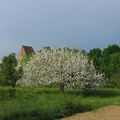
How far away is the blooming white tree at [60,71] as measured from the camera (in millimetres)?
43250

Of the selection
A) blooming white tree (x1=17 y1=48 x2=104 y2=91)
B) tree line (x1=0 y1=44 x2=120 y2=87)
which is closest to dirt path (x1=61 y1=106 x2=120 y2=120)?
tree line (x1=0 y1=44 x2=120 y2=87)

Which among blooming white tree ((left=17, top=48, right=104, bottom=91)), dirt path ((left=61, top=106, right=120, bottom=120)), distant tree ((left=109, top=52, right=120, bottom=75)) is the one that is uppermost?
distant tree ((left=109, top=52, right=120, bottom=75))

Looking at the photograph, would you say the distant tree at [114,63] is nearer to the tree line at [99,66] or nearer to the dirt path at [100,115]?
the tree line at [99,66]

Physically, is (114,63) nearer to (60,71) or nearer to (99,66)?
(99,66)

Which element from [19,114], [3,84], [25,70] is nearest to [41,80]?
[25,70]

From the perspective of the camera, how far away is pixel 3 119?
1695 cm

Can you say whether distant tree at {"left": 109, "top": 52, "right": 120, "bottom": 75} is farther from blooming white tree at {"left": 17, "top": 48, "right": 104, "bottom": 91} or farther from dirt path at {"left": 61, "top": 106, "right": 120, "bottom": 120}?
dirt path at {"left": 61, "top": 106, "right": 120, "bottom": 120}

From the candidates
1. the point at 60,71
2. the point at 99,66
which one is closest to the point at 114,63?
the point at 99,66

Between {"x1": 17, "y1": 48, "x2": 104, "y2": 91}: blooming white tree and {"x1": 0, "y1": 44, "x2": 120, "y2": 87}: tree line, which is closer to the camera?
{"x1": 0, "y1": 44, "x2": 120, "y2": 87}: tree line

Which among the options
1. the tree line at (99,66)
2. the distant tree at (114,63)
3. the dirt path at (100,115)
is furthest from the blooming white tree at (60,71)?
the dirt path at (100,115)

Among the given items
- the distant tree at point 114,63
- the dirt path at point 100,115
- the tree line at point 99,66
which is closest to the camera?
the dirt path at point 100,115

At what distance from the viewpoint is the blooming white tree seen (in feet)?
142

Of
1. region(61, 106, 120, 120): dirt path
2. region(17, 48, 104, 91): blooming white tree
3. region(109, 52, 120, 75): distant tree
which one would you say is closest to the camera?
region(61, 106, 120, 120): dirt path

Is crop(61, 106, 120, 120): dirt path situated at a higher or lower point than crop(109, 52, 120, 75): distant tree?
lower
